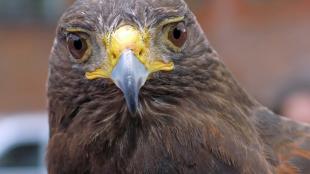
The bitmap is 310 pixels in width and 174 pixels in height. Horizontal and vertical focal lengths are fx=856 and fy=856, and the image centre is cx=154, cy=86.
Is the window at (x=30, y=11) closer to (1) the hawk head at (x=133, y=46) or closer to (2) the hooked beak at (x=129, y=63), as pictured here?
(1) the hawk head at (x=133, y=46)

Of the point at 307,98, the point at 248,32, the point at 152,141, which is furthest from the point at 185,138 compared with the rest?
the point at 248,32

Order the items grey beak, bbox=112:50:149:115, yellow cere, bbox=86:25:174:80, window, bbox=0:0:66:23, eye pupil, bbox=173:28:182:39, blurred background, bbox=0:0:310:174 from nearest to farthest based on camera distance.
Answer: grey beak, bbox=112:50:149:115 → yellow cere, bbox=86:25:174:80 → eye pupil, bbox=173:28:182:39 → blurred background, bbox=0:0:310:174 → window, bbox=0:0:66:23

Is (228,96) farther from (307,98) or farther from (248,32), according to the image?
(248,32)

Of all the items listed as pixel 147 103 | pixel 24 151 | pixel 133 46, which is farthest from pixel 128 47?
pixel 24 151

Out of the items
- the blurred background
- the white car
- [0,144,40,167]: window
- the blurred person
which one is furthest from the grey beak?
the blurred background

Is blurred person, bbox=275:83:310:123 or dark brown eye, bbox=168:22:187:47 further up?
dark brown eye, bbox=168:22:187:47

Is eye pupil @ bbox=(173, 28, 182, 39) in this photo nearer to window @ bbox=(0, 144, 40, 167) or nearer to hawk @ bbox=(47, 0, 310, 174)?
hawk @ bbox=(47, 0, 310, 174)
